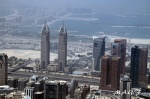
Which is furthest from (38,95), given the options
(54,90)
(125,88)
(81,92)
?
(125,88)

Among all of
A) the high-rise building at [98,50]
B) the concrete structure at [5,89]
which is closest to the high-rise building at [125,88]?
the high-rise building at [98,50]

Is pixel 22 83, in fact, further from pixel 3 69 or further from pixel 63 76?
pixel 63 76

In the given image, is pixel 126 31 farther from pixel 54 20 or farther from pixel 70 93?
pixel 70 93

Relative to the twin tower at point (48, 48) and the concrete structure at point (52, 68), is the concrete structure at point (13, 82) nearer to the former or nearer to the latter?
the concrete structure at point (52, 68)

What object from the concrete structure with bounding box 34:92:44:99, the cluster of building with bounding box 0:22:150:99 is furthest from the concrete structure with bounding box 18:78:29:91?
the concrete structure with bounding box 34:92:44:99

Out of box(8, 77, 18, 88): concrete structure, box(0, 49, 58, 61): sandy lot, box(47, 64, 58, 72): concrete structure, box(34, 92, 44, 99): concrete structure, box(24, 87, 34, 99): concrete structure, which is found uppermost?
box(0, 49, 58, 61): sandy lot

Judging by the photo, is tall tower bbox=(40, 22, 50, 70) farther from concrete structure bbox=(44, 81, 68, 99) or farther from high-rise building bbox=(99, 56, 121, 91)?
concrete structure bbox=(44, 81, 68, 99)

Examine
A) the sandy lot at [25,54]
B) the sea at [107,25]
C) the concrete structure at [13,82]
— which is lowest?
the concrete structure at [13,82]
